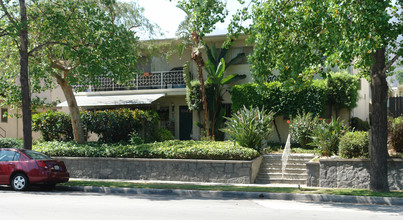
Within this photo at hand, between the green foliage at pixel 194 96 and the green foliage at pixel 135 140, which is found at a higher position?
the green foliage at pixel 194 96

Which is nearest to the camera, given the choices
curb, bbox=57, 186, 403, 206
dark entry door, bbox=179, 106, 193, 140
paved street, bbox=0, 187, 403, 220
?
paved street, bbox=0, 187, 403, 220

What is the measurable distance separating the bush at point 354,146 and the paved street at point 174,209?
364 cm

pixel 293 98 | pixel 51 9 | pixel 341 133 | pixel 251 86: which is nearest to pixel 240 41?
pixel 251 86

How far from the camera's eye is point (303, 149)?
60.4ft

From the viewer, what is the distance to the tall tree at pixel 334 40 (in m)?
10.4

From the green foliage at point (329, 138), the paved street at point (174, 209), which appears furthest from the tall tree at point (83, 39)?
the green foliage at point (329, 138)

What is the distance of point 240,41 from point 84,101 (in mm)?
9341

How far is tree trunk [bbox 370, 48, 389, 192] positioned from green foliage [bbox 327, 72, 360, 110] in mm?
8032

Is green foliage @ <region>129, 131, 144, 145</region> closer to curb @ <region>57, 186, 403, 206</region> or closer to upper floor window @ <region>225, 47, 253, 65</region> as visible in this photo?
curb @ <region>57, 186, 403, 206</region>

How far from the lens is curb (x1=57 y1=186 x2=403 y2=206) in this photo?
446 inches

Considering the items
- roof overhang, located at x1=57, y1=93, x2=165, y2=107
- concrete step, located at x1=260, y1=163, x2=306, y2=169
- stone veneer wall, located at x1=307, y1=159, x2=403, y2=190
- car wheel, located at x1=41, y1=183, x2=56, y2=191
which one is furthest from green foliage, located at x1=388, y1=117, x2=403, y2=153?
roof overhang, located at x1=57, y1=93, x2=165, y2=107

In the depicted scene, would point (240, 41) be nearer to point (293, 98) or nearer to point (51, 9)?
point (293, 98)

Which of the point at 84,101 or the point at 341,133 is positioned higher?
the point at 84,101

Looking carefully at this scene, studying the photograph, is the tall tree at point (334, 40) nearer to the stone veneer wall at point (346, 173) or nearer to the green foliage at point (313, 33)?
the green foliage at point (313, 33)
